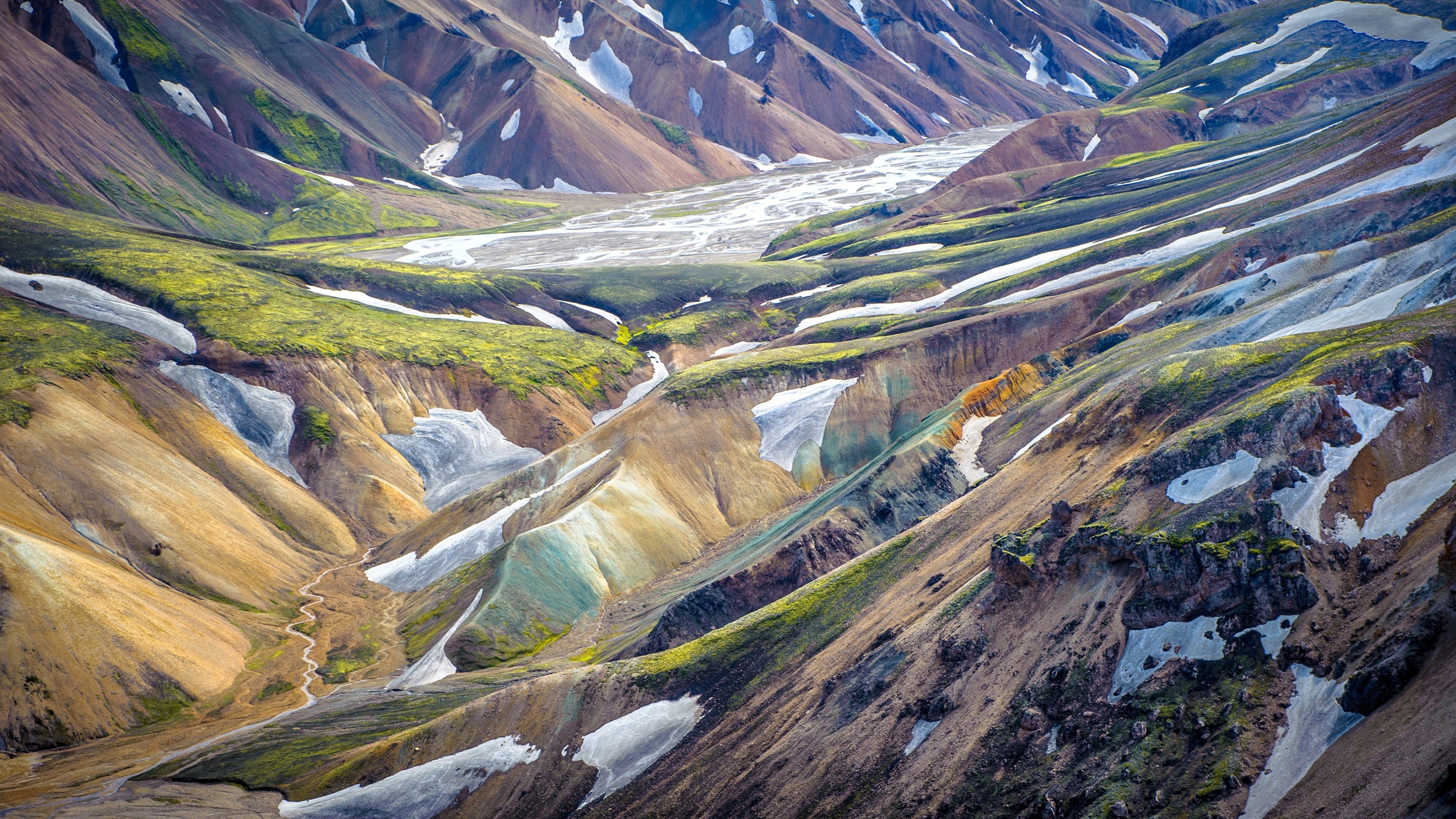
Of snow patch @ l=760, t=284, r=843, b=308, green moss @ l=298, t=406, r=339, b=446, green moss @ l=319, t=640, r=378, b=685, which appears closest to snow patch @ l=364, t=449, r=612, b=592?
green moss @ l=319, t=640, r=378, b=685

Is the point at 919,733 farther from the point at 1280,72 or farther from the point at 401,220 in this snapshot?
the point at 401,220

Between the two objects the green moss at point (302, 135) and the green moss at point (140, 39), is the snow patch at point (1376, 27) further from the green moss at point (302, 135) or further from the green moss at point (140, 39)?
the green moss at point (140, 39)

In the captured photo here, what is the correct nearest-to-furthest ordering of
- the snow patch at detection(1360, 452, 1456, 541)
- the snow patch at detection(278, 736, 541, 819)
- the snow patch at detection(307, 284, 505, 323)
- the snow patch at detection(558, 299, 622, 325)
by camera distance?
1. the snow patch at detection(1360, 452, 1456, 541)
2. the snow patch at detection(278, 736, 541, 819)
3. the snow patch at detection(307, 284, 505, 323)
4. the snow patch at detection(558, 299, 622, 325)

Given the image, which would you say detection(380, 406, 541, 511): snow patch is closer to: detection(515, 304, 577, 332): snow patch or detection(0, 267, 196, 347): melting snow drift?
detection(0, 267, 196, 347): melting snow drift

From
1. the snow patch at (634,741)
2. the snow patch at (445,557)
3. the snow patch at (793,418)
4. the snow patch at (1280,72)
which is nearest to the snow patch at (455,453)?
the snow patch at (445,557)

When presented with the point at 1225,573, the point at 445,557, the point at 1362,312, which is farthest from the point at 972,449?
the point at 445,557

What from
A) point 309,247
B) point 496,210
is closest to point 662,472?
point 309,247
